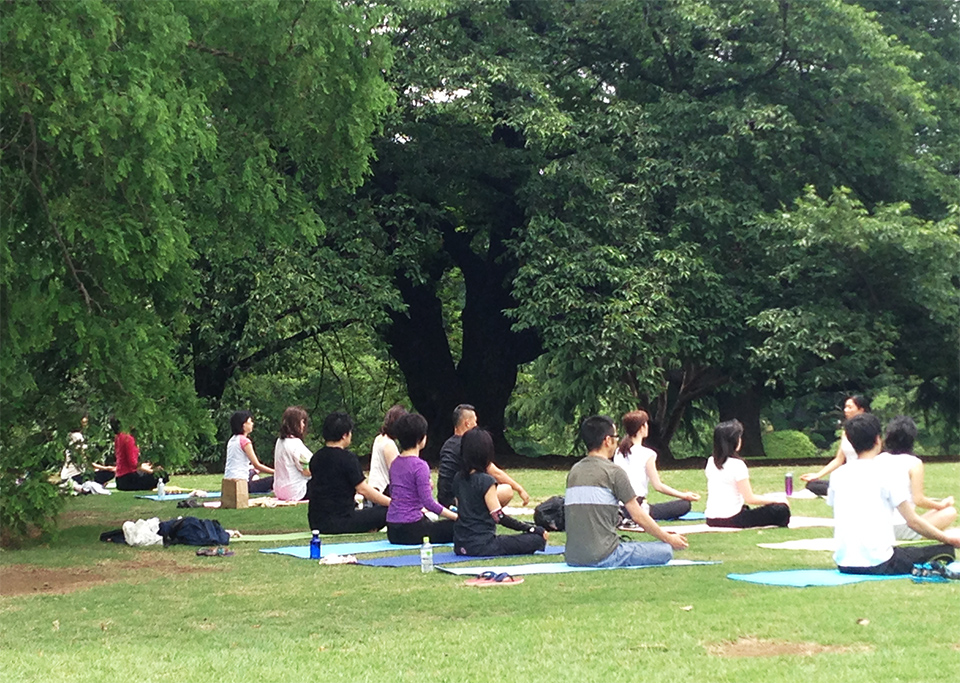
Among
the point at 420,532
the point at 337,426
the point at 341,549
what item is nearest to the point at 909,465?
the point at 420,532

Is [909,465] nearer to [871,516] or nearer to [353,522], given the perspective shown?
[871,516]

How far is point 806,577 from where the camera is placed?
30.4ft

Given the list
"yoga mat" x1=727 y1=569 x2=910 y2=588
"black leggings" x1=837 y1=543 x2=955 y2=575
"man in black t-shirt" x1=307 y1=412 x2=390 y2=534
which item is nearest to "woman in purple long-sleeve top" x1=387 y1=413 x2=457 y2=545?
"man in black t-shirt" x1=307 y1=412 x2=390 y2=534

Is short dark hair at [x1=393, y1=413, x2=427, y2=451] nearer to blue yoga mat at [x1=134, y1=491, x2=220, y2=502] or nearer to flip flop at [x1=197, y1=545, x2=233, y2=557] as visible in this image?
flip flop at [x1=197, y1=545, x2=233, y2=557]

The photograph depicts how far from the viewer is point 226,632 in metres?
7.86

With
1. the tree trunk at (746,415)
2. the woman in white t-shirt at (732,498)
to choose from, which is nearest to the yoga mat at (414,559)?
the woman in white t-shirt at (732,498)

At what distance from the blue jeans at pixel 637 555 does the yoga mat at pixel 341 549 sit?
2.35 metres

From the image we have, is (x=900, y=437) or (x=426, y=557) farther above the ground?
(x=900, y=437)

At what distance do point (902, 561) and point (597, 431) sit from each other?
7.99 ft

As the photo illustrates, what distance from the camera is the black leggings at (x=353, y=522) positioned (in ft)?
43.7

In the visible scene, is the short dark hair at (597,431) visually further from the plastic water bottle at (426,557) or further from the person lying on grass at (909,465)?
the person lying on grass at (909,465)

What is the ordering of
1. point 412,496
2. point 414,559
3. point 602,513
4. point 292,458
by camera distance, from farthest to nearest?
point 292,458 < point 412,496 < point 414,559 < point 602,513

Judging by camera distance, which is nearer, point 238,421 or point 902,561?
point 902,561

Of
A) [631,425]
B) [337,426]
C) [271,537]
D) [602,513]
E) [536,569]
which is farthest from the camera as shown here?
[631,425]
